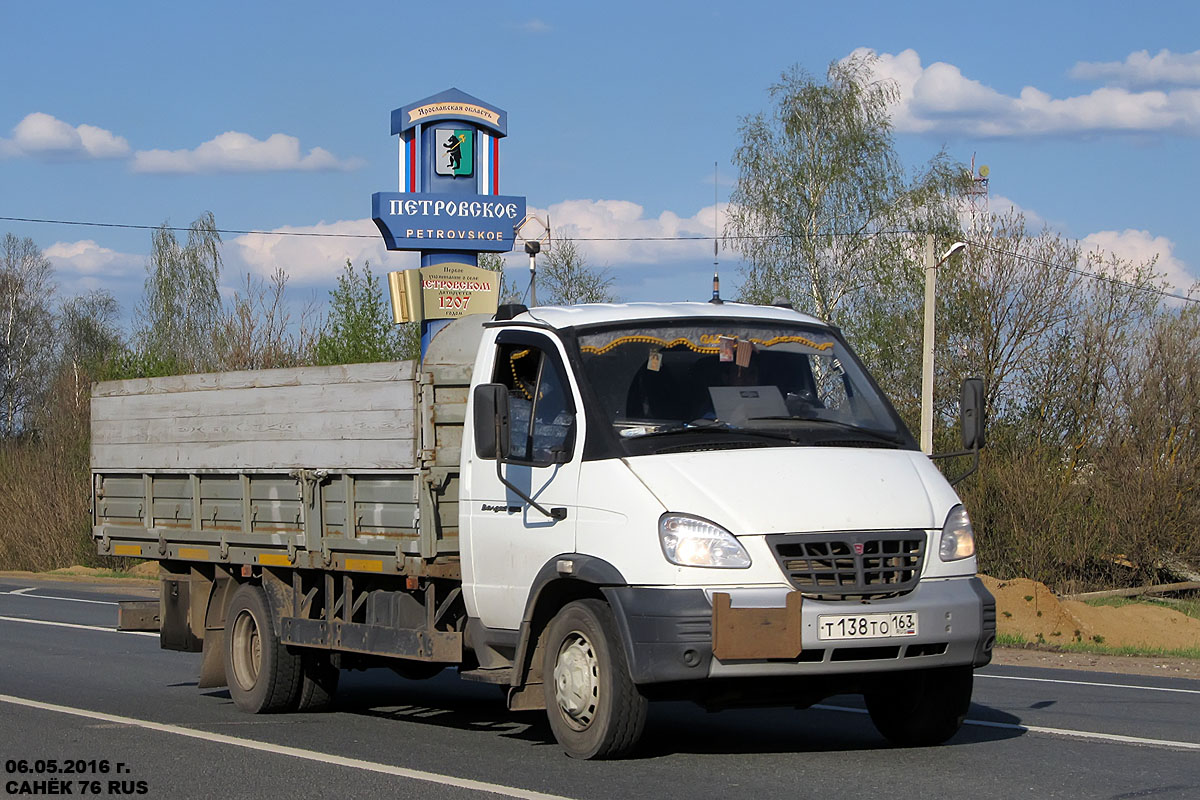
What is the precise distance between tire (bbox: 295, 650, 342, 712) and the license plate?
4.63 m

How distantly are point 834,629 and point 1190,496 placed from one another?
2474 centimetres

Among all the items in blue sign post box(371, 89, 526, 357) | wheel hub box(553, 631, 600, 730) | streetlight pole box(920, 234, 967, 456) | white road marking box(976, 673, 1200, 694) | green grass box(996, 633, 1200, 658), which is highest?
blue sign post box(371, 89, 526, 357)

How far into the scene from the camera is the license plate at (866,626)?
24.3ft

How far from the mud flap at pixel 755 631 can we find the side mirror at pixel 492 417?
1.59 m

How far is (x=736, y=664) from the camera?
24.4 ft

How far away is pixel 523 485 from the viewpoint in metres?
8.56

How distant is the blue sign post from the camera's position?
3212cm

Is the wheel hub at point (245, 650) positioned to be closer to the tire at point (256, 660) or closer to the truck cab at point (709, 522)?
the tire at point (256, 660)

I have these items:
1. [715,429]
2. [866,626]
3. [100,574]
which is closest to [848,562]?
[866,626]

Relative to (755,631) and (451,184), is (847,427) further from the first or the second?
(451,184)

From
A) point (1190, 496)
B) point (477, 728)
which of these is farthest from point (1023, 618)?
point (477, 728)

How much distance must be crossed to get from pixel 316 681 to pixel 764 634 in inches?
185

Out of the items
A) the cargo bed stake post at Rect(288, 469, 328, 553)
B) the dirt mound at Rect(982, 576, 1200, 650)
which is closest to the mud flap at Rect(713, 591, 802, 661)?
the cargo bed stake post at Rect(288, 469, 328, 553)

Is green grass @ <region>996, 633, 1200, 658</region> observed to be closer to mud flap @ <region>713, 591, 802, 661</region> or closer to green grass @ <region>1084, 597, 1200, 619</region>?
green grass @ <region>1084, 597, 1200, 619</region>
